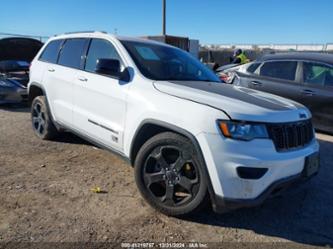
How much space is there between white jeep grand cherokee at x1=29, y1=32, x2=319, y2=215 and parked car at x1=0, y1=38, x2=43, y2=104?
4896 mm

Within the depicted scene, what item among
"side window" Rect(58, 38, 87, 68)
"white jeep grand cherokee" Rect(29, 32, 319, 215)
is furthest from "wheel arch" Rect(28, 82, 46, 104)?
"white jeep grand cherokee" Rect(29, 32, 319, 215)

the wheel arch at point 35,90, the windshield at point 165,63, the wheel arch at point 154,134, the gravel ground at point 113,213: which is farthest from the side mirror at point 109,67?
the wheel arch at point 35,90

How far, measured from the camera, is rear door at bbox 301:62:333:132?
7.22 meters

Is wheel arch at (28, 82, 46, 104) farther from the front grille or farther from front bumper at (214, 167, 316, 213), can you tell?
the front grille

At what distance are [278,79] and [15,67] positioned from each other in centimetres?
789

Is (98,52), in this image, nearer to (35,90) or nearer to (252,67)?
(35,90)

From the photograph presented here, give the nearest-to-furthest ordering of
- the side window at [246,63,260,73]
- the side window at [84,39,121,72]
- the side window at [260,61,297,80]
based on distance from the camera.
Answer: the side window at [84,39,121,72]
the side window at [260,61,297,80]
the side window at [246,63,260,73]

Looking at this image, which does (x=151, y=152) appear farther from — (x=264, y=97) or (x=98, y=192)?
(x=264, y=97)

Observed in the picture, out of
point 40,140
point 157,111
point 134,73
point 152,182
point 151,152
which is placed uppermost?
point 134,73

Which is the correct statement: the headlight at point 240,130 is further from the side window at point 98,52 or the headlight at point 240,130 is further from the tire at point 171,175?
the side window at point 98,52

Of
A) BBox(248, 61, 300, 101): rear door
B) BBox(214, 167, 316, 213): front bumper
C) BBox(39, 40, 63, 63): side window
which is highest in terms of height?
BBox(39, 40, 63, 63): side window

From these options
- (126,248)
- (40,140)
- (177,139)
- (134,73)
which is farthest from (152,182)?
(40,140)

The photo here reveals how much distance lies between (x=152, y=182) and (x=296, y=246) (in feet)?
4.78

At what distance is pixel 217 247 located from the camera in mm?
3230
